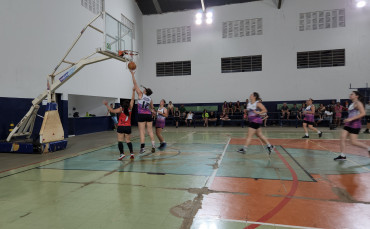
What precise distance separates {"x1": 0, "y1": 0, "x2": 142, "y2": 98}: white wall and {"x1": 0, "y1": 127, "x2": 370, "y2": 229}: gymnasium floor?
14.4ft

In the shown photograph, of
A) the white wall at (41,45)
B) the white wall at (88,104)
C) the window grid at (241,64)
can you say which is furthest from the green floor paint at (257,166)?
the window grid at (241,64)

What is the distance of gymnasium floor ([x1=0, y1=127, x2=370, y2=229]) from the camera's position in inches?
111

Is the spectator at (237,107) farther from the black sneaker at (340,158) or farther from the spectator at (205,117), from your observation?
the black sneaker at (340,158)

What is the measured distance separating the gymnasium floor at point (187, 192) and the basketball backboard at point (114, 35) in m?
4.68

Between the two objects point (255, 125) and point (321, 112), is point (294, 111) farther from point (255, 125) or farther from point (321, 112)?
point (255, 125)

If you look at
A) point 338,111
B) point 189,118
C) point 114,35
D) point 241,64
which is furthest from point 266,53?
point 114,35

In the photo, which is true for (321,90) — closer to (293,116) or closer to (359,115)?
(293,116)

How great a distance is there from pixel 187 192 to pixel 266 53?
16.6 m

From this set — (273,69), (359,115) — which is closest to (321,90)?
(273,69)

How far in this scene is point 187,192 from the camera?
147 inches

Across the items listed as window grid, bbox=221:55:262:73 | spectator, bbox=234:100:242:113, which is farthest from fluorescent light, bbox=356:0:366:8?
spectator, bbox=234:100:242:113

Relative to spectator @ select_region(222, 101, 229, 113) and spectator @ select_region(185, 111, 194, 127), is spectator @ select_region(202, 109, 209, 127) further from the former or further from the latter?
spectator @ select_region(222, 101, 229, 113)

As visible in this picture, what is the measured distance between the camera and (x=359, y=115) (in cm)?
539

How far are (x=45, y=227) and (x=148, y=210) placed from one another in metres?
1.22
